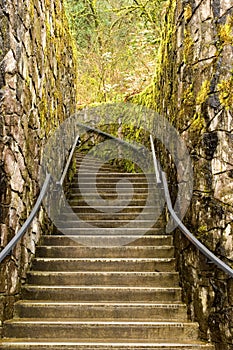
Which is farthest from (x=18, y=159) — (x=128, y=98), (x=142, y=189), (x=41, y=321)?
(x=128, y=98)

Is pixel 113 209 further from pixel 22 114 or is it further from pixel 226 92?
pixel 226 92

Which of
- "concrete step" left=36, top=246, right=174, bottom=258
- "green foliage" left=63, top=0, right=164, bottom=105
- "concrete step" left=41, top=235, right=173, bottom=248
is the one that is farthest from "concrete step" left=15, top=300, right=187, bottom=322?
"green foliage" left=63, top=0, right=164, bottom=105

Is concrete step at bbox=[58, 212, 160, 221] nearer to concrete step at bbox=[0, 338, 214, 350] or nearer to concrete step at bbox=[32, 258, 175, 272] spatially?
concrete step at bbox=[32, 258, 175, 272]

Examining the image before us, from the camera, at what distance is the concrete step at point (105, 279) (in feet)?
13.2

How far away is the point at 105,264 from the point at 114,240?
1.37ft

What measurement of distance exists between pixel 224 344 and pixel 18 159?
218cm

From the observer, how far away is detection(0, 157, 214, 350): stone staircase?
10.9 ft

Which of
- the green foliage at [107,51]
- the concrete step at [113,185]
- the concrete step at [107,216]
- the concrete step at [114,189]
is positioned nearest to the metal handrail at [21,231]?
the concrete step at [107,216]

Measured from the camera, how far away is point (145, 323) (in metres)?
3.39

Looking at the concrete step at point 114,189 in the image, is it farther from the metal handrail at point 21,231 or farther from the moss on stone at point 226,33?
the moss on stone at point 226,33

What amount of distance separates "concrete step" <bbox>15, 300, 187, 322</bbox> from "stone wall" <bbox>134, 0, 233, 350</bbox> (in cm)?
19

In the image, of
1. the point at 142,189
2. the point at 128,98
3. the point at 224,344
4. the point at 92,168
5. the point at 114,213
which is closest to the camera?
the point at 224,344

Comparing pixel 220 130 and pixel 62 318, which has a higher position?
pixel 220 130

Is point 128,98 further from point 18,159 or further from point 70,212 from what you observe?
point 18,159
